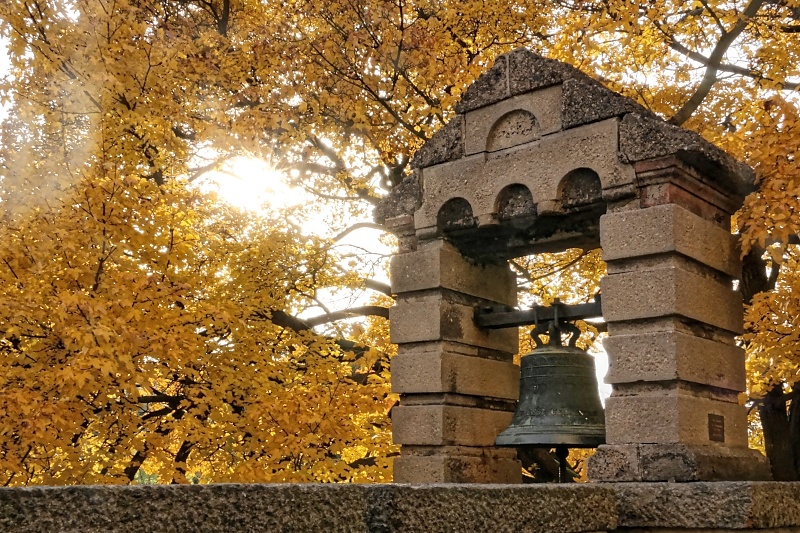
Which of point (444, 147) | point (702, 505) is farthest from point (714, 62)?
point (702, 505)

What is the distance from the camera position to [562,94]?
17.6 feet

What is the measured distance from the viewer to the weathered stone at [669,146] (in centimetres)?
476

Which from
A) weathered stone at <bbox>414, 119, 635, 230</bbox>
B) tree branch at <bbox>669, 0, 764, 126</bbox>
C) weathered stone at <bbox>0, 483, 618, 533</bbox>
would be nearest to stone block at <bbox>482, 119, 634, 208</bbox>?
weathered stone at <bbox>414, 119, 635, 230</bbox>

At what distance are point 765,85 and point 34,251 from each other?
28.8 ft

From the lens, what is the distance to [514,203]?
5500 millimetres

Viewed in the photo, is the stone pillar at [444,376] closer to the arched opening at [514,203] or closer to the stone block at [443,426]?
the stone block at [443,426]

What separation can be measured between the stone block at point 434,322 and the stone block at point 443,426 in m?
0.50

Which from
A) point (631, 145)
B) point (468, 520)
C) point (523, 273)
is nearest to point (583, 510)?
point (468, 520)

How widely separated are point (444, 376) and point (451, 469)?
635 millimetres

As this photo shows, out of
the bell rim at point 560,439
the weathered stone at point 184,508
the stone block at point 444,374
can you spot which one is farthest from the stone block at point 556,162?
the weathered stone at point 184,508

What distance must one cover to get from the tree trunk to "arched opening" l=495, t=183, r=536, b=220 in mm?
7106

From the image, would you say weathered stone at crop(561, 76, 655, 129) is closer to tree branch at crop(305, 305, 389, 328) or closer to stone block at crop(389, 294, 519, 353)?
stone block at crop(389, 294, 519, 353)

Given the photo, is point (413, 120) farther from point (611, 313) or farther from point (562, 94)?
point (611, 313)

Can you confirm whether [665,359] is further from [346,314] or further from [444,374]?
[346,314]
